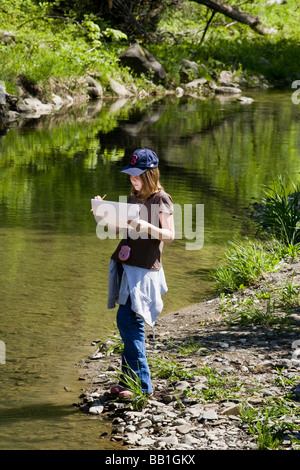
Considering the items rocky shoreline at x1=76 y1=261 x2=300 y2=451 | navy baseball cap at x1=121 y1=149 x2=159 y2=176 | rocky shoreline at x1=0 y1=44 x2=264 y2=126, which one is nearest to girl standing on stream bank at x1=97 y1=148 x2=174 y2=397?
navy baseball cap at x1=121 y1=149 x2=159 y2=176

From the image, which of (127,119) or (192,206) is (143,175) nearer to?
(192,206)

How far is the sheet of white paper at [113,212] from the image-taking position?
4328 millimetres

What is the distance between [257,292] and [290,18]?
3630 cm

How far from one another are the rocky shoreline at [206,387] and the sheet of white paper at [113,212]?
1.14m

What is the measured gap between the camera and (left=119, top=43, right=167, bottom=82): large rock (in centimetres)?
2720

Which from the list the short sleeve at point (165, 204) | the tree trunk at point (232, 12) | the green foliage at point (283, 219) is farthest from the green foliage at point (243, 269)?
the tree trunk at point (232, 12)

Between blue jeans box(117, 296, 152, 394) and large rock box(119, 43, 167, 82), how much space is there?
23.6m

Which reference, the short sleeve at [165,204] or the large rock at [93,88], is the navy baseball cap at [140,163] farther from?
the large rock at [93,88]

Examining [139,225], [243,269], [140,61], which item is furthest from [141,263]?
[140,61]

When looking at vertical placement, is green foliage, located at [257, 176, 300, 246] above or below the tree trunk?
below

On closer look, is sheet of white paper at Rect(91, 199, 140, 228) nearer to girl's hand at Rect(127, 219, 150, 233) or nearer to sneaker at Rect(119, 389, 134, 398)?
girl's hand at Rect(127, 219, 150, 233)

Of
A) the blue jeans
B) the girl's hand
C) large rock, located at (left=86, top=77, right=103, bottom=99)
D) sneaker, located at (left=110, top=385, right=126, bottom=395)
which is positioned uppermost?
large rock, located at (left=86, top=77, right=103, bottom=99)
